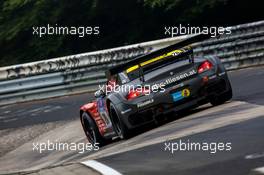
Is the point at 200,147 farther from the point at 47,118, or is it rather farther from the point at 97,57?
the point at 97,57

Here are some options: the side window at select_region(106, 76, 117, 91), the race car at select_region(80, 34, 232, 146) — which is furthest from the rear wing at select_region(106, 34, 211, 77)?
the side window at select_region(106, 76, 117, 91)

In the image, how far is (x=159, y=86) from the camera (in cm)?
1241

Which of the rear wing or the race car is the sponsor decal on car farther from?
the rear wing

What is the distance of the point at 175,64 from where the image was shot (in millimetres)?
12797

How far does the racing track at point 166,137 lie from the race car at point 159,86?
26cm

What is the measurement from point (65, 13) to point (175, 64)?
50.9ft

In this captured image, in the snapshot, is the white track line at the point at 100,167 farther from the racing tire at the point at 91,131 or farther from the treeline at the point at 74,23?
the treeline at the point at 74,23

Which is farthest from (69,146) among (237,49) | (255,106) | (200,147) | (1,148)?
(237,49)

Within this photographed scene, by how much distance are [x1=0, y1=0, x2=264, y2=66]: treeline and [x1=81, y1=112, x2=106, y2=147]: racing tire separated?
12143 mm

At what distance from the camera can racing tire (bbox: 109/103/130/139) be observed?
12461mm

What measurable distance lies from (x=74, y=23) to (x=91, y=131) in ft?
47.1

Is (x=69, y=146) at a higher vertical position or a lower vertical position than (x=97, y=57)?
lower

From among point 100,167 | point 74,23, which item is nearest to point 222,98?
point 100,167

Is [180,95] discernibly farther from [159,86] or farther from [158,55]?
[158,55]
